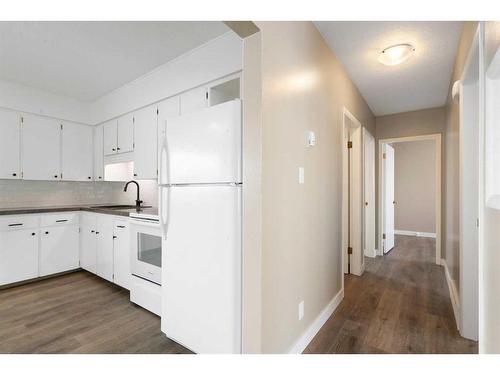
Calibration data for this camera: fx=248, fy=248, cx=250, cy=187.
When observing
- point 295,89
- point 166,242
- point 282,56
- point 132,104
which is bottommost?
point 166,242

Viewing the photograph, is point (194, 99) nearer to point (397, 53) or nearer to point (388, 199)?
point (397, 53)

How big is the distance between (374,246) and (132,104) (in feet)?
14.0

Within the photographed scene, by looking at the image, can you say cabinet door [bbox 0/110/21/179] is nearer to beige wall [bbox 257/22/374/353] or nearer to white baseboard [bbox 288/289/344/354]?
beige wall [bbox 257/22/374/353]

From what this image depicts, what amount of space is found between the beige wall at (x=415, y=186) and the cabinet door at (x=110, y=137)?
6.38 m

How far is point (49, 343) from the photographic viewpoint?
6.07 ft

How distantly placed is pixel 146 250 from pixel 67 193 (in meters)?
2.35

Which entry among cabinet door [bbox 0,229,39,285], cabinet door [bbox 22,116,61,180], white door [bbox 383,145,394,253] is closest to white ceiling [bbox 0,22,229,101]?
cabinet door [bbox 22,116,61,180]

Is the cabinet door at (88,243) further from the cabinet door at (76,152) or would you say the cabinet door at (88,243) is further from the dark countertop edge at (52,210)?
the cabinet door at (76,152)

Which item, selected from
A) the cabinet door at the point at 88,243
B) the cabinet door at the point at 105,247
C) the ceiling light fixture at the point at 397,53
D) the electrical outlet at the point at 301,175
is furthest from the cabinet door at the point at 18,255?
the ceiling light fixture at the point at 397,53

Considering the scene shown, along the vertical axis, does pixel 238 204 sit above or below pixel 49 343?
above

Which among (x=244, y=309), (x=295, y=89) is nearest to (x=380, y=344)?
(x=244, y=309)

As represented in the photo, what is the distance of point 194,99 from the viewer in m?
2.36

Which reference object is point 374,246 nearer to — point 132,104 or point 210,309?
point 210,309

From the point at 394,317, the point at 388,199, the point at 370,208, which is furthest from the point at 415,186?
the point at 394,317
